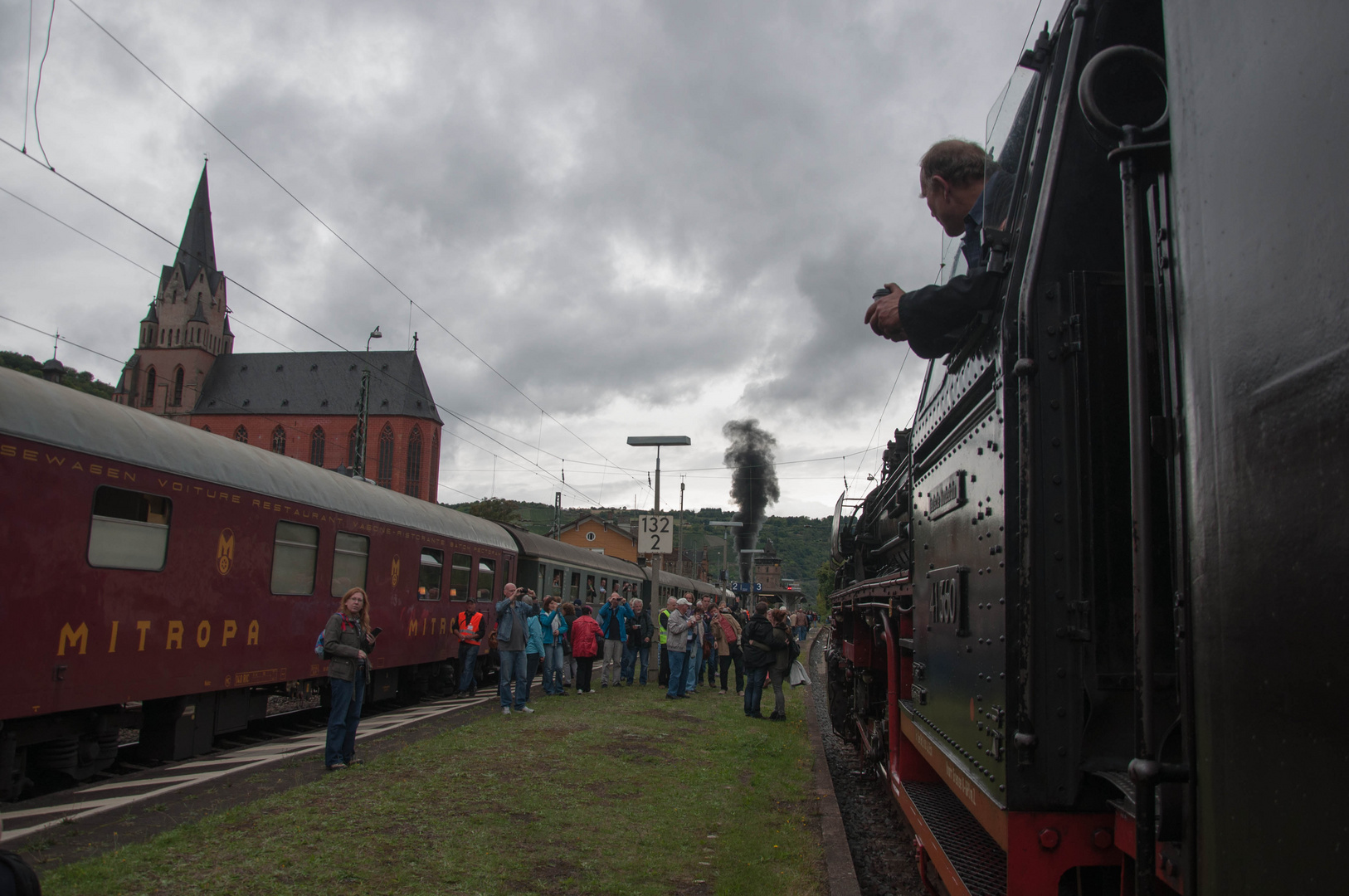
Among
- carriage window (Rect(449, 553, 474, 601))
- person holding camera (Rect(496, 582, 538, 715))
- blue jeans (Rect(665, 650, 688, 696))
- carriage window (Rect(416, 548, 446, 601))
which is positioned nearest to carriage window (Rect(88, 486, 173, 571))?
person holding camera (Rect(496, 582, 538, 715))

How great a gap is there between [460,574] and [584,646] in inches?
102

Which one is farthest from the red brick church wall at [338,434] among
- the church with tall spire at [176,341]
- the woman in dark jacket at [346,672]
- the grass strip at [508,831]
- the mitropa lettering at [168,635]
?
the woman in dark jacket at [346,672]

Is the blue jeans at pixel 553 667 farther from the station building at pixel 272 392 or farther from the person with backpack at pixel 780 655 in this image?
the station building at pixel 272 392

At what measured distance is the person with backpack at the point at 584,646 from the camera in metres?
15.2

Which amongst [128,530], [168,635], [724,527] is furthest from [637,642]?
[724,527]

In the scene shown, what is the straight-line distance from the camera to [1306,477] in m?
1.16

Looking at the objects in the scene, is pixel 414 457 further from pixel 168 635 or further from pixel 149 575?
pixel 149 575

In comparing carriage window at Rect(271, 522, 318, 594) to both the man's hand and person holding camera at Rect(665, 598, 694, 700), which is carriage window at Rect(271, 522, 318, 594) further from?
the man's hand

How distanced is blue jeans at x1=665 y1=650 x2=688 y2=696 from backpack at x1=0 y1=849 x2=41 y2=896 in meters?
13.2

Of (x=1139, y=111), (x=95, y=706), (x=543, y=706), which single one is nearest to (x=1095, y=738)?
(x=1139, y=111)

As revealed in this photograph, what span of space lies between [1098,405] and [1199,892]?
1.32 meters

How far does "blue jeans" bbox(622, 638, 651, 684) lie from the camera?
1767cm

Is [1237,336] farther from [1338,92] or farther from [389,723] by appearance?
[389,723]

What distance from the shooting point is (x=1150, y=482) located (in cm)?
177
